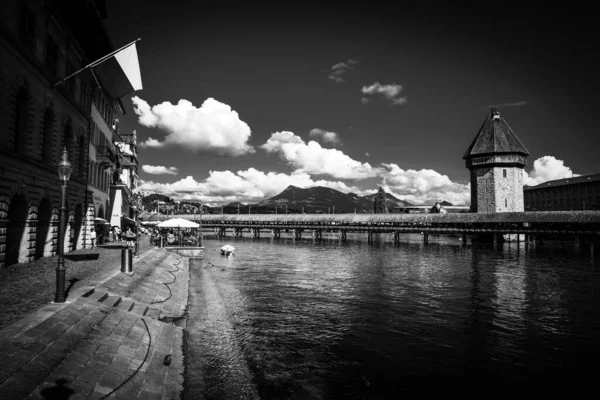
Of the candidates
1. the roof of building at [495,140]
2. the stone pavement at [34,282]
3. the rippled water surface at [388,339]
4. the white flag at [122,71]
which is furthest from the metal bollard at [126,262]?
the roof of building at [495,140]

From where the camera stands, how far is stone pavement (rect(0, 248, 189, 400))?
5273 millimetres

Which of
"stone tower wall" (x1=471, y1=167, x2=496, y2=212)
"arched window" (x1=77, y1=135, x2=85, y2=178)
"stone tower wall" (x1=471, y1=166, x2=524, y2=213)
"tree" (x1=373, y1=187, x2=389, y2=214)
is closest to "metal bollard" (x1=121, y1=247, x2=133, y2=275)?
"arched window" (x1=77, y1=135, x2=85, y2=178)

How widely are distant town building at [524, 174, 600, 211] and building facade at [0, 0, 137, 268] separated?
92.5 m

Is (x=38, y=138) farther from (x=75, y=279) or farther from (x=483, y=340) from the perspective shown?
(x=483, y=340)

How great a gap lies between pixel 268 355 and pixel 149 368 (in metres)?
3.12

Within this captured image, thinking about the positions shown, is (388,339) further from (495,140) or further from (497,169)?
(495,140)

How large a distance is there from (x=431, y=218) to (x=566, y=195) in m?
56.8

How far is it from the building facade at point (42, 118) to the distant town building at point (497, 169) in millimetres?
66893

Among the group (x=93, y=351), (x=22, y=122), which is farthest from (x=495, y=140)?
(x=93, y=351)

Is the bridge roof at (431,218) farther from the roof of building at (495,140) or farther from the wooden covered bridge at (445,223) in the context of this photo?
the roof of building at (495,140)

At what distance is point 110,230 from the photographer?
113ft

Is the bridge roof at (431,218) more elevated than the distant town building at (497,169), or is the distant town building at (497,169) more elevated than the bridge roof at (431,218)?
the distant town building at (497,169)

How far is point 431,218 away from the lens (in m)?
64.2

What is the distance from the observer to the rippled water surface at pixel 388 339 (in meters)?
7.87
